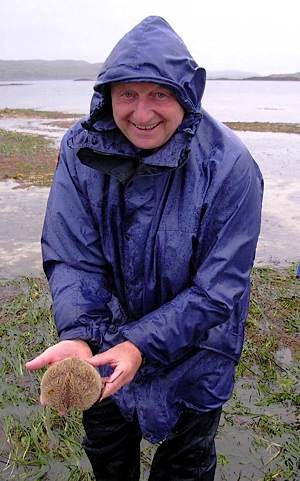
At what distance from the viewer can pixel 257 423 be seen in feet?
13.9

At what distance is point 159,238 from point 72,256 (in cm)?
50

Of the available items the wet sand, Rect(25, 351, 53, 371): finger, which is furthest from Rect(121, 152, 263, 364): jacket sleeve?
the wet sand

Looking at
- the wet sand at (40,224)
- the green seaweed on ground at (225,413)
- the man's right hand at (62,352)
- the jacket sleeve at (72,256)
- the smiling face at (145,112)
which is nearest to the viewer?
the smiling face at (145,112)

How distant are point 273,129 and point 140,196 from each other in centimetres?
2943

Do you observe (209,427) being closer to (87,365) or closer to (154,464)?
(154,464)

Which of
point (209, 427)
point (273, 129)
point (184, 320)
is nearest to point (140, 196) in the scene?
point (184, 320)

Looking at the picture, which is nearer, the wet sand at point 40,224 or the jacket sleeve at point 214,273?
the jacket sleeve at point 214,273

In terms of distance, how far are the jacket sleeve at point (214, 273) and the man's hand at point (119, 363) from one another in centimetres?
5

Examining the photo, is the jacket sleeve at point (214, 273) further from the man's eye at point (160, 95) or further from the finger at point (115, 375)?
the man's eye at point (160, 95)

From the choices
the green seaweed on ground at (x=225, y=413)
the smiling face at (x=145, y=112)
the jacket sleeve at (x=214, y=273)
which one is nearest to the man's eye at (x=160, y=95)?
the smiling face at (x=145, y=112)

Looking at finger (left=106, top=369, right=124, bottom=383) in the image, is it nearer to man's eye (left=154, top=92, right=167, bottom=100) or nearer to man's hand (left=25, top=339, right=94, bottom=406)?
man's hand (left=25, top=339, right=94, bottom=406)

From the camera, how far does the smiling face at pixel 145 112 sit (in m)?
2.24

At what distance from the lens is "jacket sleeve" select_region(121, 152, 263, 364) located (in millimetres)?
2383

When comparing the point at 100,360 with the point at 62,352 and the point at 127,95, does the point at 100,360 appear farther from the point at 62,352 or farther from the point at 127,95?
the point at 127,95
